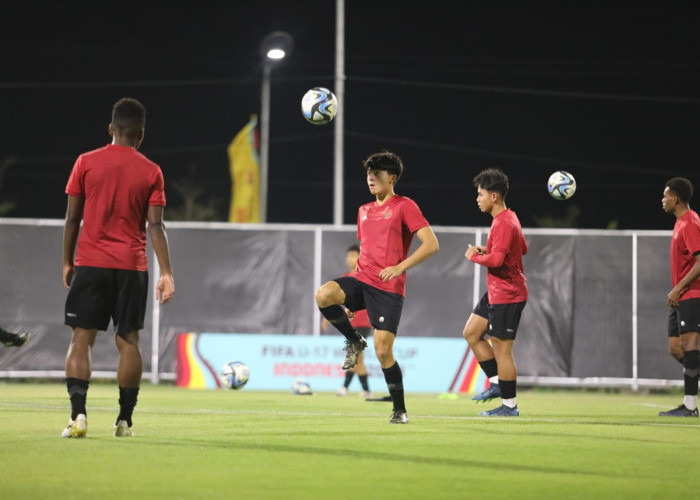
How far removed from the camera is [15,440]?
832cm

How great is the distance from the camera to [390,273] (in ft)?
33.6

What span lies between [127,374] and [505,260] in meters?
4.63

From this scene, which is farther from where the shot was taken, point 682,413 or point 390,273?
point 682,413

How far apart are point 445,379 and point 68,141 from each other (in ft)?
128

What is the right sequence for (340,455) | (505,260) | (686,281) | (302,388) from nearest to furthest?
(340,455)
(505,260)
(686,281)
(302,388)

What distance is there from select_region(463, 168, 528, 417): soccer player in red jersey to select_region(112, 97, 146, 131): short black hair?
402cm

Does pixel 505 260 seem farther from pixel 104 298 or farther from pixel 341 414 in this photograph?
pixel 104 298

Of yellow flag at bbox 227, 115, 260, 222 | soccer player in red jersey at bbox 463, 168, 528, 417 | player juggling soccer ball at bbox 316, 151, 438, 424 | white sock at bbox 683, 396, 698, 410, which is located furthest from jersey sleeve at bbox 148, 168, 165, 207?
yellow flag at bbox 227, 115, 260, 222

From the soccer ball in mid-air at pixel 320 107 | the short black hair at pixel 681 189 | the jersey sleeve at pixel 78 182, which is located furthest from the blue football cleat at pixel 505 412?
the jersey sleeve at pixel 78 182

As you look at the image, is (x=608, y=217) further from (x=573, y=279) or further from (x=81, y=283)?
(x=81, y=283)

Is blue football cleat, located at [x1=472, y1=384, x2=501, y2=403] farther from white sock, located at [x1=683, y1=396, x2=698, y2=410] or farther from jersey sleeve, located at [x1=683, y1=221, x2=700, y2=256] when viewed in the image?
jersey sleeve, located at [x1=683, y1=221, x2=700, y2=256]

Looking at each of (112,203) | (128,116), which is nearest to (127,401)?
(112,203)

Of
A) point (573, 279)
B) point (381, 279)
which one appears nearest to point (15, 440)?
point (381, 279)

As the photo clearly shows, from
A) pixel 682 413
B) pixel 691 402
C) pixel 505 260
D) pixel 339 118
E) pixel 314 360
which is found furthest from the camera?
pixel 339 118
